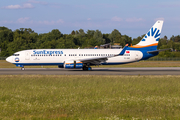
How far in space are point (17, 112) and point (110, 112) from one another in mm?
4733

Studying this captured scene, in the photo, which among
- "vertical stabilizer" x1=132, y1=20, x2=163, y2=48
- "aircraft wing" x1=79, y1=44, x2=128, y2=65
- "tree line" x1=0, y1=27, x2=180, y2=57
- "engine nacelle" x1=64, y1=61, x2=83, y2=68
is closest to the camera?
"engine nacelle" x1=64, y1=61, x2=83, y2=68

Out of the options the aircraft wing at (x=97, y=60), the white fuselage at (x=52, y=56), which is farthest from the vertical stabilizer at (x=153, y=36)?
the aircraft wing at (x=97, y=60)

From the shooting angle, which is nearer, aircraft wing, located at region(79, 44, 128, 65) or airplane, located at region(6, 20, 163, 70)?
aircraft wing, located at region(79, 44, 128, 65)

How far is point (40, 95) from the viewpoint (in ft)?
54.3

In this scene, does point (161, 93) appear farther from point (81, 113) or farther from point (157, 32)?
point (157, 32)

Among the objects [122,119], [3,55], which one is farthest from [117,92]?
[3,55]

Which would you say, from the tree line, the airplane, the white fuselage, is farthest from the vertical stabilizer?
the tree line

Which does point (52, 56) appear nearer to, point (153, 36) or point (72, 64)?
point (72, 64)

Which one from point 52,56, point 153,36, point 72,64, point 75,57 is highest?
point 153,36

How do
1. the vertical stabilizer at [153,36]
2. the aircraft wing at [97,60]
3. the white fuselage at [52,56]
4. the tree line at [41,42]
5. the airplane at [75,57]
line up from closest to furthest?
the aircraft wing at [97,60]
the airplane at [75,57]
the white fuselage at [52,56]
the vertical stabilizer at [153,36]
the tree line at [41,42]

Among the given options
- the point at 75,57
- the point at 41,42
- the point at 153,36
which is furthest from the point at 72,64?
the point at 41,42

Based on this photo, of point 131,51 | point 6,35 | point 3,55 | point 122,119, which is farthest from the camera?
point 6,35

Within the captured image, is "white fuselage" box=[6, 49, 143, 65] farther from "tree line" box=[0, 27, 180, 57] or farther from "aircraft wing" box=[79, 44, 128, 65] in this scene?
"tree line" box=[0, 27, 180, 57]

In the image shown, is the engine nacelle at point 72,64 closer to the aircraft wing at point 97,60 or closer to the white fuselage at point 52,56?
the aircraft wing at point 97,60
